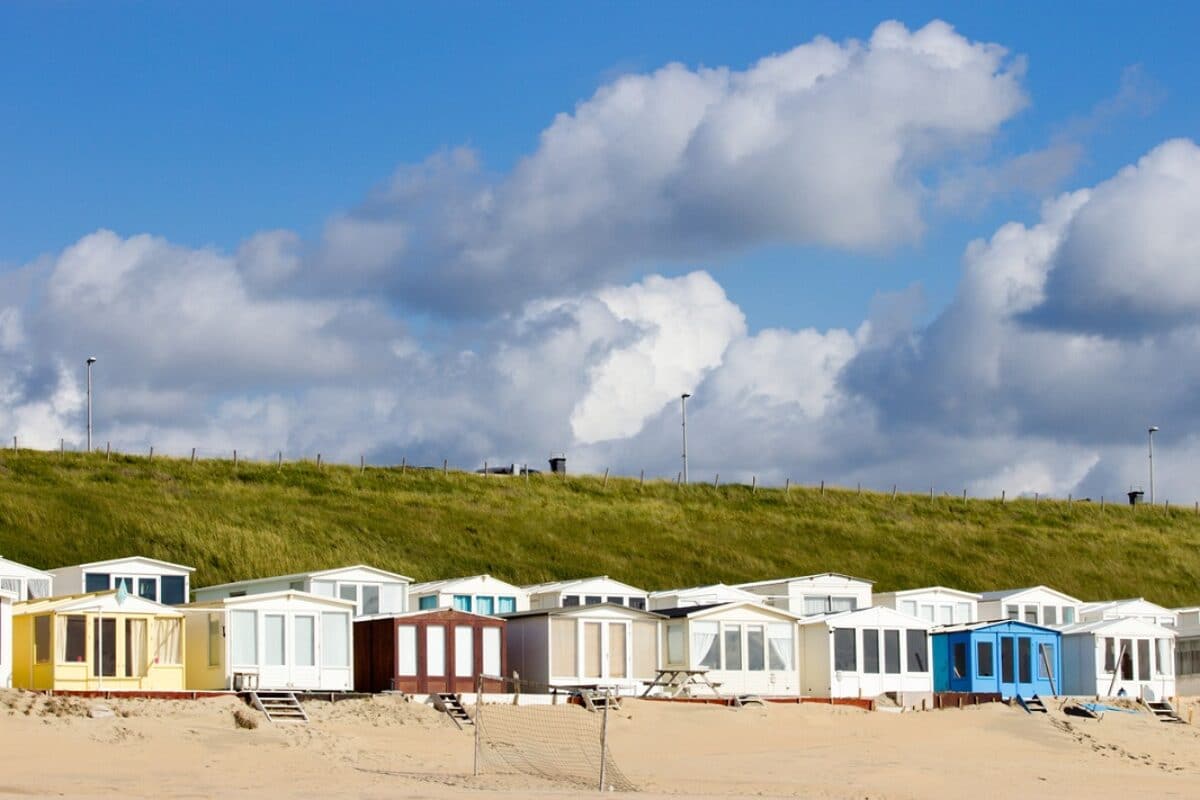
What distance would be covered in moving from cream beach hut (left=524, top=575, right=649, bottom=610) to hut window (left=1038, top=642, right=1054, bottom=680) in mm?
12576

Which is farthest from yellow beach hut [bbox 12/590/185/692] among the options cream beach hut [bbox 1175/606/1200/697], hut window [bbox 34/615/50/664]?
cream beach hut [bbox 1175/606/1200/697]

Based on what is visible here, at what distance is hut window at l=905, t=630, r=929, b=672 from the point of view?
52.1 m

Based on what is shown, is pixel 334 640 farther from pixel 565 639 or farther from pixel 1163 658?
pixel 1163 658

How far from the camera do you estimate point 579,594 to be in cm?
5609

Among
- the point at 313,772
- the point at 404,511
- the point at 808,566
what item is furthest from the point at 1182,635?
the point at 313,772

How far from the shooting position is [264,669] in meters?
43.7

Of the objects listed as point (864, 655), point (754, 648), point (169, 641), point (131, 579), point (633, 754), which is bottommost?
point (633, 754)

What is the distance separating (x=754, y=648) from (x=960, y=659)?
6754 mm

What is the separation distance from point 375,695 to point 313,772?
9.13 m

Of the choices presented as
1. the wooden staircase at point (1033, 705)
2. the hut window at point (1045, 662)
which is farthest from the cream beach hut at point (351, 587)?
the hut window at point (1045, 662)

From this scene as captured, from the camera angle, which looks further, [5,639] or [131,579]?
[131,579]

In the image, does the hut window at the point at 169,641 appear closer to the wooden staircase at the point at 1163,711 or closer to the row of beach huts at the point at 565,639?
the row of beach huts at the point at 565,639

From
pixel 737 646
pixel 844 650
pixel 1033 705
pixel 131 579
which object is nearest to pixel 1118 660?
pixel 1033 705

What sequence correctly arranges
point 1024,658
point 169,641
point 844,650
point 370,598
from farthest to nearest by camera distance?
point 370,598 < point 1024,658 < point 844,650 < point 169,641
